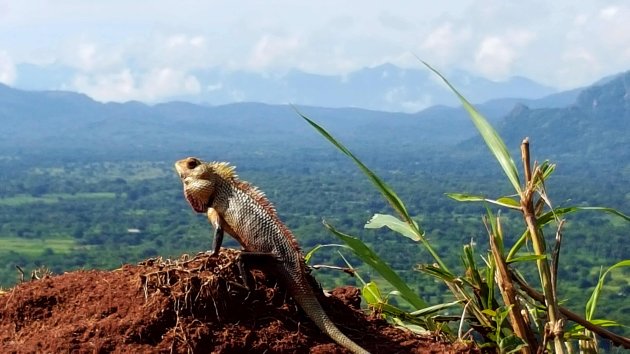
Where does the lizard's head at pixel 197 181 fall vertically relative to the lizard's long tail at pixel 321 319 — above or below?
above

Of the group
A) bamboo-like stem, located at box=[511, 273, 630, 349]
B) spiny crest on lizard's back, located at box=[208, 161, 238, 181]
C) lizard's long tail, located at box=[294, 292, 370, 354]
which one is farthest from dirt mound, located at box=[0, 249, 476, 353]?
spiny crest on lizard's back, located at box=[208, 161, 238, 181]

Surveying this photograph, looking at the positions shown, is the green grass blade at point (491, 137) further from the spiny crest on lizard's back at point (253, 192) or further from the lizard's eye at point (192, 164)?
the lizard's eye at point (192, 164)

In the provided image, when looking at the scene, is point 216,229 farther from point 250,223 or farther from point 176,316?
point 176,316

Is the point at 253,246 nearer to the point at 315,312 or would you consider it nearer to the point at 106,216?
the point at 315,312

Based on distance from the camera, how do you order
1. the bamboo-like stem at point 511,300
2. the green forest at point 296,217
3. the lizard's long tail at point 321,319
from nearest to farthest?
the lizard's long tail at point 321,319
the bamboo-like stem at point 511,300
the green forest at point 296,217

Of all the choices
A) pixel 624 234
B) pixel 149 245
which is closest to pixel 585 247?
pixel 624 234

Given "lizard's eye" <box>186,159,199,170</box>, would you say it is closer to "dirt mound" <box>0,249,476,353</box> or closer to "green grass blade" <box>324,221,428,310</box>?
"dirt mound" <box>0,249,476,353</box>

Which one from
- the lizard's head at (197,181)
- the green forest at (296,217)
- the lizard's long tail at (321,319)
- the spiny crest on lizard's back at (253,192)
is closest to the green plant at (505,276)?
the spiny crest on lizard's back at (253,192)
